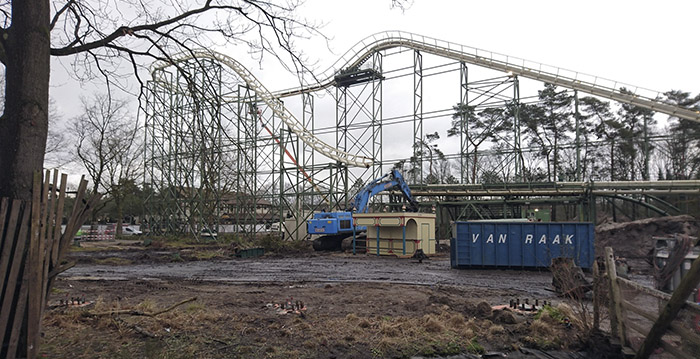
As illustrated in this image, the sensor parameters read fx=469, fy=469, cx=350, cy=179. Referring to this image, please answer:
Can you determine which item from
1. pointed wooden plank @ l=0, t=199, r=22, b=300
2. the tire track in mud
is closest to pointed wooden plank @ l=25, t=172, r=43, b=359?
pointed wooden plank @ l=0, t=199, r=22, b=300

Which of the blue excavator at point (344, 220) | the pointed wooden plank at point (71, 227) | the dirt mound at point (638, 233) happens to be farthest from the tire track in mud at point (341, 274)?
the pointed wooden plank at point (71, 227)

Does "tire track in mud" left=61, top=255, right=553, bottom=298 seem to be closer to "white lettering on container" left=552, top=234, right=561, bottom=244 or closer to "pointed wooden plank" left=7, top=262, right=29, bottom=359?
"white lettering on container" left=552, top=234, right=561, bottom=244

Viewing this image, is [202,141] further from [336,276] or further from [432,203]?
[432,203]

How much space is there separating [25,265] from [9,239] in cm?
34

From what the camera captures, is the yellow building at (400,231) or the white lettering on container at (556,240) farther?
the yellow building at (400,231)

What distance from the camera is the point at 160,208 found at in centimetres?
4134

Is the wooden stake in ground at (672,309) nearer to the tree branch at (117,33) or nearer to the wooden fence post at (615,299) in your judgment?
the wooden fence post at (615,299)

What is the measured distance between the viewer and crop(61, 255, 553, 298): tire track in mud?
545 inches

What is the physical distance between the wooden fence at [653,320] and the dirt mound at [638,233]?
56.5 feet

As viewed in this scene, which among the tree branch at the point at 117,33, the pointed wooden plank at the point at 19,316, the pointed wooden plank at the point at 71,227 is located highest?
the tree branch at the point at 117,33

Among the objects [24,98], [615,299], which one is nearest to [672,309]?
[615,299]

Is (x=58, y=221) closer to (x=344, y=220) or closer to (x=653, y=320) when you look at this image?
(x=653, y=320)

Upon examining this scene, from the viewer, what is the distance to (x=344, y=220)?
26219 mm

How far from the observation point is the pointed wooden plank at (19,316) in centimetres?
480
